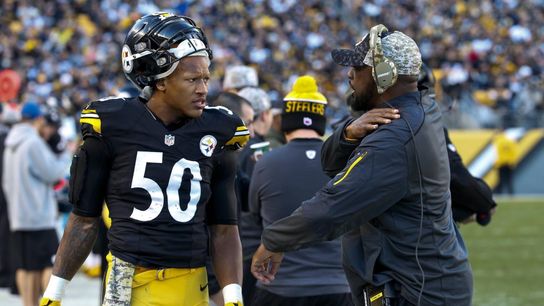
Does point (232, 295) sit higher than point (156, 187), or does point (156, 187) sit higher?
point (156, 187)

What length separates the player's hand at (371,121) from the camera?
374 centimetres

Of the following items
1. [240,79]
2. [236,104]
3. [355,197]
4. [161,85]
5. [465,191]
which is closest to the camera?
[355,197]

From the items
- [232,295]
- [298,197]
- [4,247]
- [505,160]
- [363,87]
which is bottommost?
[505,160]

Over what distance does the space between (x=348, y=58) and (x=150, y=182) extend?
891 millimetres

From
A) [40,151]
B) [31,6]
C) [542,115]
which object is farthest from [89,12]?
[40,151]

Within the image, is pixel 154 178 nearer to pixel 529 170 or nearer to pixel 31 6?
pixel 529 170

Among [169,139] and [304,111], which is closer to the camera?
[169,139]

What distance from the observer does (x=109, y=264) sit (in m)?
3.73

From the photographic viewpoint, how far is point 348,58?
3.89 meters

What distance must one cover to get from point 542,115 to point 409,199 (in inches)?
717

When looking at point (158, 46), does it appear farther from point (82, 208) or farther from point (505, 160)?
point (505, 160)

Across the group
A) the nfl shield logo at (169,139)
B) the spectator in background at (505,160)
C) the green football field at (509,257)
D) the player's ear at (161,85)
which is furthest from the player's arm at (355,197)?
the spectator in background at (505,160)

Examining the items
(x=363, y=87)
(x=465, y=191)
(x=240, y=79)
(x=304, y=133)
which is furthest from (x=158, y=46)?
(x=240, y=79)

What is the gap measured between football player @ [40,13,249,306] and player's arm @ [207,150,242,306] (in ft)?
0.29
